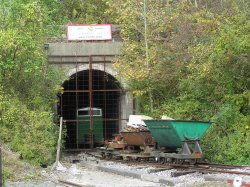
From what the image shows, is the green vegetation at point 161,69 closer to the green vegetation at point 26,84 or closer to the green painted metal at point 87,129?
the green vegetation at point 26,84

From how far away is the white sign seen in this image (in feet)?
85.7

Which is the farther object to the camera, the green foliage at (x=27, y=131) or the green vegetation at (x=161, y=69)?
the green vegetation at (x=161, y=69)

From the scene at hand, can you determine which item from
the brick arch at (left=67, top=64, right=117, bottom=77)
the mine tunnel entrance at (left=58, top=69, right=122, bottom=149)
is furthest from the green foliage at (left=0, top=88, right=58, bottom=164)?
the brick arch at (left=67, top=64, right=117, bottom=77)

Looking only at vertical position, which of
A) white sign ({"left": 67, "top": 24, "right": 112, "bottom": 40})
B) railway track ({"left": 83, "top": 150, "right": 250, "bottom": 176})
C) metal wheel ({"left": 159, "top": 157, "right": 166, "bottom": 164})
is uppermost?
white sign ({"left": 67, "top": 24, "right": 112, "bottom": 40})

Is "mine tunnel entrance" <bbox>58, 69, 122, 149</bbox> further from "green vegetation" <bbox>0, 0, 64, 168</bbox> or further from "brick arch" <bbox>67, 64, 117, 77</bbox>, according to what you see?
"green vegetation" <bbox>0, 0, 64, 168</bbox>

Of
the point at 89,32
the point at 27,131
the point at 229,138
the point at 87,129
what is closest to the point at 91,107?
the point at 87,129

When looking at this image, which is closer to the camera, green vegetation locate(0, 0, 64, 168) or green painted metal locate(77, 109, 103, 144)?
green vegetation locate(0, 0, 64, 168)

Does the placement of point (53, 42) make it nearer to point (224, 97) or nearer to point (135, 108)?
point (135, 108)

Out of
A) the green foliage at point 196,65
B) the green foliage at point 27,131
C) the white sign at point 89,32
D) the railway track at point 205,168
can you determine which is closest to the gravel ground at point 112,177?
the railway track at point 205,168

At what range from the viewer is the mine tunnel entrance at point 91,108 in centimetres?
2730

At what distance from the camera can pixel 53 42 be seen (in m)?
26.2

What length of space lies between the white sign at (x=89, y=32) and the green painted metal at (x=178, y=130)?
909 cm

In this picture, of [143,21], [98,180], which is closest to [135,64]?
[143,21]

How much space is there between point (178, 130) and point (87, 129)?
11.0 metres
